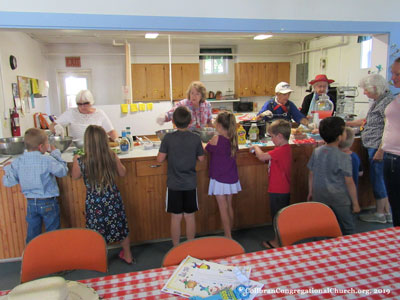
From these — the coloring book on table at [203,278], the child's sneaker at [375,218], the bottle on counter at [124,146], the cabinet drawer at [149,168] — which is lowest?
the child's sneaker at [375,218]

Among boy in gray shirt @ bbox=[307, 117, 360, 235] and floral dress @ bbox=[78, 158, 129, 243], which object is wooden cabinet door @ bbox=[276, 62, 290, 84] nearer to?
boy in gray shirt @ bbox=[307, 117, 360, 235]

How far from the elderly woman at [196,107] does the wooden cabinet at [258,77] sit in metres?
5.13

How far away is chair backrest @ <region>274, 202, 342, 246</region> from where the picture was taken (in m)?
1.64

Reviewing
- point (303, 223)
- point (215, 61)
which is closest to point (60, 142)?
point (303, 223)

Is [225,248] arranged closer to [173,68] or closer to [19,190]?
[19,190]

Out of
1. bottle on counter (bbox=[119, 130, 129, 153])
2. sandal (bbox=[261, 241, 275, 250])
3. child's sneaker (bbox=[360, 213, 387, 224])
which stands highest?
bottle on counter (bbox=[119, 130, 129, 153])

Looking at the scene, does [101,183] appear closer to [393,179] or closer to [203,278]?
[203,278]

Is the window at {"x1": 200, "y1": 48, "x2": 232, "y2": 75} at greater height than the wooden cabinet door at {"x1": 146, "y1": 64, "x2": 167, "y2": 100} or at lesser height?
greater

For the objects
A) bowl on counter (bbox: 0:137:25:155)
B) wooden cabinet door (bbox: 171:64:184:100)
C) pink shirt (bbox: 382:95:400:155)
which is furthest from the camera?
wooden cabinet door (bbox: 171:64:184:100)

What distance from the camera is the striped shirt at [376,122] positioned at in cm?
296

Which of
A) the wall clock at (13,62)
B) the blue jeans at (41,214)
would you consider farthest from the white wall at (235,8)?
the wall clock at (13,62)

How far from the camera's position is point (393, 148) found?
2.32 m

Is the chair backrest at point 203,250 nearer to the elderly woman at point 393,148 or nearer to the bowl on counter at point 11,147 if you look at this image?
the elderly woman at point 393,148

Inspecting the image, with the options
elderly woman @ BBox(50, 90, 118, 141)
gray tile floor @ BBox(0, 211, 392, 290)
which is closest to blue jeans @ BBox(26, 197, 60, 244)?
gray tile floor @ BBox(0, 211, 392, 290)
